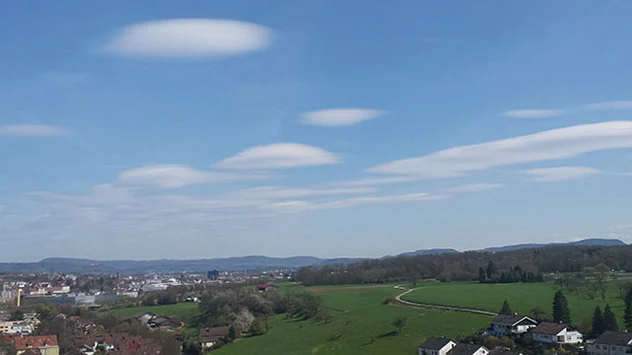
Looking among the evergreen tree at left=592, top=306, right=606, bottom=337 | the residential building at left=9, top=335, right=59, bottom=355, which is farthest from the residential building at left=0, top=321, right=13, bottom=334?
the evergreen tree at left=592, top=306, right=606, bottom=337

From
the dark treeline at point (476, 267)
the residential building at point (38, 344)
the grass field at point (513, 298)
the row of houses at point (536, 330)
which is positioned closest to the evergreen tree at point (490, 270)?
the dark treeline at point (476, 267)

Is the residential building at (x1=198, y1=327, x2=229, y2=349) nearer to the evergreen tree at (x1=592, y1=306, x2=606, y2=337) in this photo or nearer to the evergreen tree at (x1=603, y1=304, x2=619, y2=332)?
the evergreen tree at (x1=592, y1=306, x2=606, y2=337)

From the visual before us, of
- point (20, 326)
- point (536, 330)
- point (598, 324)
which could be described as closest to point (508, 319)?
point (536, 330)

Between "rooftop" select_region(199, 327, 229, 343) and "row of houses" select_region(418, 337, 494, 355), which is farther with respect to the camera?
"rooftop" select_region(199, 327, 229, 343)

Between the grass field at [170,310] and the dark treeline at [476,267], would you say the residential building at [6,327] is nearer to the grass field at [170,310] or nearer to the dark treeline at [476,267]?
the grass field at [170,310]

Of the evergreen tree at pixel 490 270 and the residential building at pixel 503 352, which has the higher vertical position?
the evergreen tree at pixel 490 270
